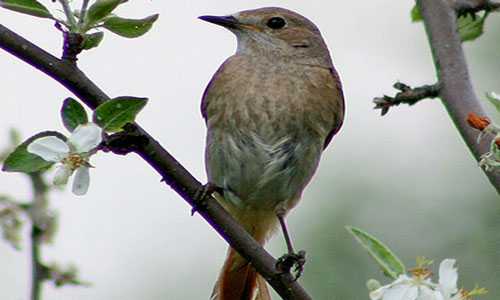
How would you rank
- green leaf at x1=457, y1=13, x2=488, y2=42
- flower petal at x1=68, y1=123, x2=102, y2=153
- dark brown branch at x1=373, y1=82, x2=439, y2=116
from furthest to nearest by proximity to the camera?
green leaf at x1=457, y1=13, x2=488, y2=42 → dark brown branch at x1=373, y1=82, x2=439, y2=116 → flower petal at x1=68, y1=123, x2=102, y2=153

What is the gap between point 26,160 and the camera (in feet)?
7.72

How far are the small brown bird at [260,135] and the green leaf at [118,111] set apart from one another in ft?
6.67

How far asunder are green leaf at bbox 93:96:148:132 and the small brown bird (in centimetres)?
203

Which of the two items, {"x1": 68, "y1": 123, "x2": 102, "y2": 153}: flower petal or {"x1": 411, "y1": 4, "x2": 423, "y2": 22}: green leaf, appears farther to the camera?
{"x1": 411, "y1": 4, "x2": 423, "y2": 22}: green leaf

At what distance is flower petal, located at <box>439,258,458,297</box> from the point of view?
2373mm

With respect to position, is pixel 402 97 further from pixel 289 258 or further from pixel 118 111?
pixel 118 111

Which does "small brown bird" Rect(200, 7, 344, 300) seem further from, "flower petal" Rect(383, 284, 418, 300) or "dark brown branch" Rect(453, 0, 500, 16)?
"flower petal" Rect(383, 284, 418, 300)

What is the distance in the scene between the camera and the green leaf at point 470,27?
3.54 metres

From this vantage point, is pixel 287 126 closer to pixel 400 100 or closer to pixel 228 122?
pixel 228 122

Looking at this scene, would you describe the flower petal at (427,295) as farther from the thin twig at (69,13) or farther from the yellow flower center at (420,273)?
the thin twig at (69,13)

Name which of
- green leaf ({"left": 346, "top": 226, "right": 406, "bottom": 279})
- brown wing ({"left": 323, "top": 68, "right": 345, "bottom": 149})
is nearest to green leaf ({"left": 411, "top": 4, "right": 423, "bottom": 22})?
brown wing ({"left": 323, "top": 68, "right": 345, "bottom": 149})

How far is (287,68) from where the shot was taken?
4.95 metres

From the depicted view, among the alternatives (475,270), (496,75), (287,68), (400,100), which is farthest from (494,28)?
(400,100)

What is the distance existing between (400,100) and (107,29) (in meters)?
1.20
